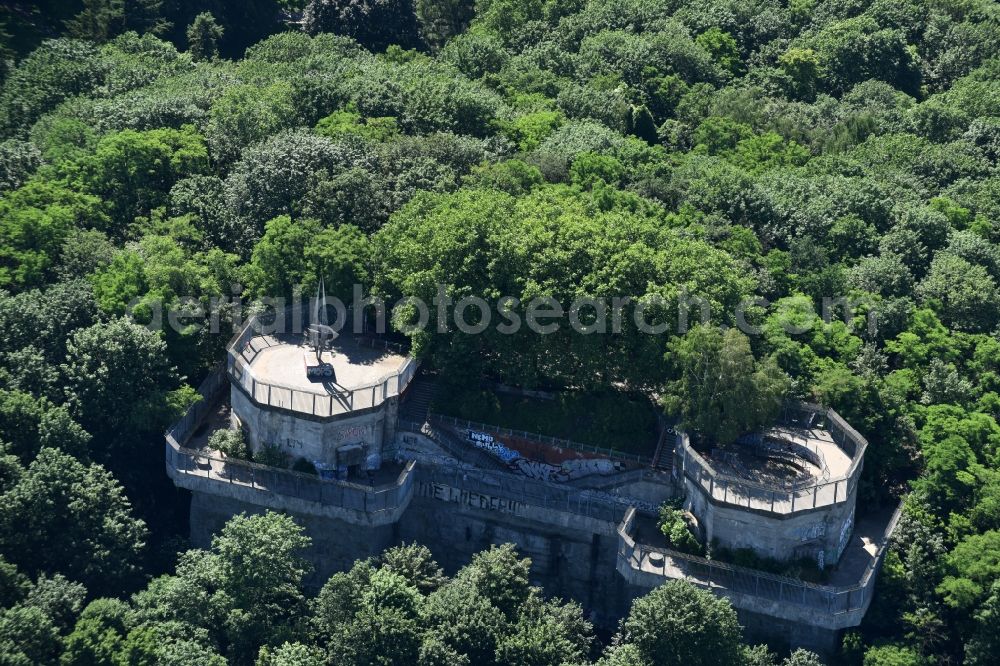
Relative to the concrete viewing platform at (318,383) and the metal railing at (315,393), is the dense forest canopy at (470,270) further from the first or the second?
the metal railing at (315,393)

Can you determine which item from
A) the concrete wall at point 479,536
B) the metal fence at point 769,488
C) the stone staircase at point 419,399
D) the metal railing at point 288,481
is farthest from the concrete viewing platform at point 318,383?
the metal fence at point 769,488

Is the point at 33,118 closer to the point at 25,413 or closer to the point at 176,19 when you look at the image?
the point at 176,19

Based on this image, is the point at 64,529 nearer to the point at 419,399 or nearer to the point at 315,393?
the point at 315,393

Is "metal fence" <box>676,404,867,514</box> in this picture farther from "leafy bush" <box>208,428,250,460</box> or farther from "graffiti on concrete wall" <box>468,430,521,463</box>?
"leafy bush" <box>208,428,250,460</box>

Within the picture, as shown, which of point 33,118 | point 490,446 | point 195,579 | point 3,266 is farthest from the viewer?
point 33,118

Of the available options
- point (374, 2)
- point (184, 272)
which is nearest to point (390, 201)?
point (184, 272)

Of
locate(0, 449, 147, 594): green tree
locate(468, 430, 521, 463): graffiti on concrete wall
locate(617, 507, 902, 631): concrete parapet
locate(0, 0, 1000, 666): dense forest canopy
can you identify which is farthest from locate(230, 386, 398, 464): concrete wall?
locate(617, 507, 902, 631): concrete parapet
